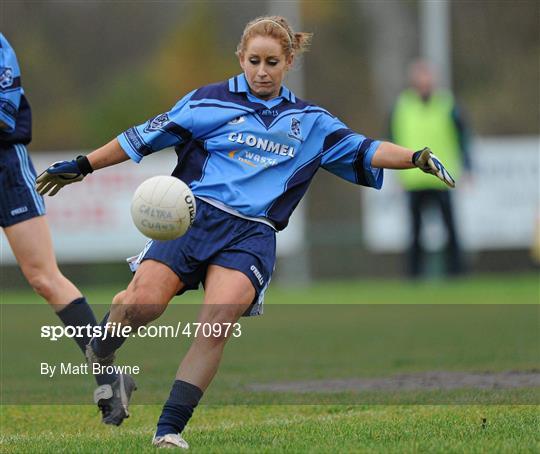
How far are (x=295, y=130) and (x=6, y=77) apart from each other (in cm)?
174

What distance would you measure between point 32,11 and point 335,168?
26270 millimetres

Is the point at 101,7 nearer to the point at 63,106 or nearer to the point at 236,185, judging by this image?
the point at 63,106

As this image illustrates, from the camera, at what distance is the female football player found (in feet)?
17.8

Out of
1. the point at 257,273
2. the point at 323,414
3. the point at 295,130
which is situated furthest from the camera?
the point at 323,414

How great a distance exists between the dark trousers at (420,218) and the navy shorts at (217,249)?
10711 millimetres

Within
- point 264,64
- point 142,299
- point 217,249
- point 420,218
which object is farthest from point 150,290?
point 420,218

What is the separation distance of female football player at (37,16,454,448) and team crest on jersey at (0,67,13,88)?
37.3 inches

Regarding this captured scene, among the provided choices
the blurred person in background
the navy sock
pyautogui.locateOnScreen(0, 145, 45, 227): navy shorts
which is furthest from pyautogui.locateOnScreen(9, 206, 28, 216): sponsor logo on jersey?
the blurred person in background

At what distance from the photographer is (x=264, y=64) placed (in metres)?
5.69

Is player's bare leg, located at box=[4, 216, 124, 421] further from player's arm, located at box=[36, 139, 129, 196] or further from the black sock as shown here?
player's arm, located at box=[36, 139, 129, 196]

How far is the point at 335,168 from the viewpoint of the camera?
19.8 feet

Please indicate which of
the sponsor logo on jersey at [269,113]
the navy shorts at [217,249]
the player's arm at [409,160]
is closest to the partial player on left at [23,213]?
the navy shorts at [217,249]

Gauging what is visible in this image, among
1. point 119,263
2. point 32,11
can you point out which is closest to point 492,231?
point 119,263

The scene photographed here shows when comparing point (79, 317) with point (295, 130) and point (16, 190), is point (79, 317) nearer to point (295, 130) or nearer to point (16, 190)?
point (16, 190)
